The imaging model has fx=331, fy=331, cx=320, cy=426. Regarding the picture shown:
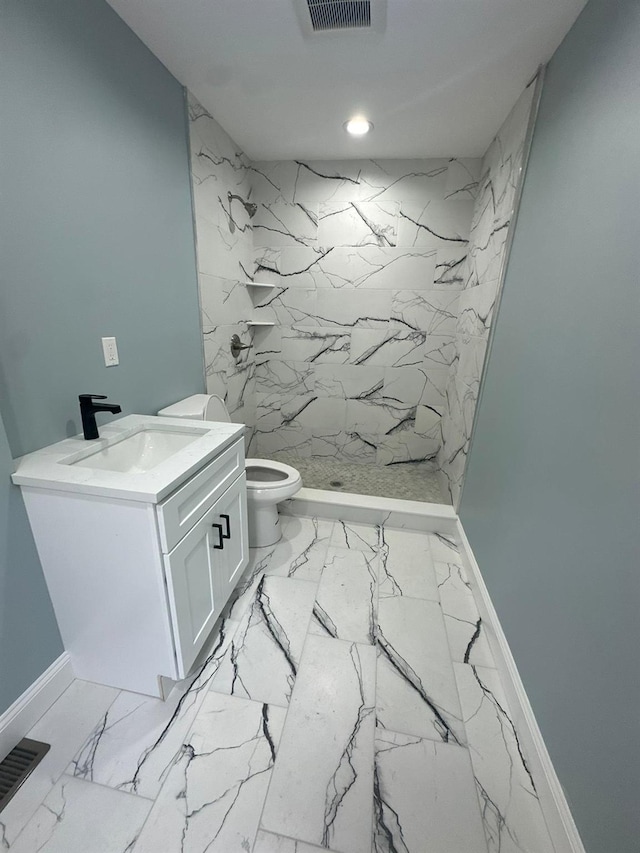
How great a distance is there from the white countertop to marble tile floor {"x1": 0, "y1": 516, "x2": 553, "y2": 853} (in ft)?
2.66

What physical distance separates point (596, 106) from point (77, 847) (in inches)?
99.3

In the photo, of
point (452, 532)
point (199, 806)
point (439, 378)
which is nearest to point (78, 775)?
A: point (199, 806)

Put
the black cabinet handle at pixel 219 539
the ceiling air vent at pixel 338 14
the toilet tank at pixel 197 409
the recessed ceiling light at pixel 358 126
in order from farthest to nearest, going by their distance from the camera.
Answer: the recessed ceiling light at pixel 358 126, the toilet tank at pixel 197 409, the black cabinet handle at pixel 219 539, the ceiling air vent at pixel 338 14

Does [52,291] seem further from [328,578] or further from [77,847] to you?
[328,578]

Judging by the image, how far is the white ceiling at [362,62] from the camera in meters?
1.19

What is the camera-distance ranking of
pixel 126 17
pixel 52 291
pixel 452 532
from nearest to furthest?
pixel 52 291 → pixel 126 17 → pixel 452 532

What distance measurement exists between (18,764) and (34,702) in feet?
0.48

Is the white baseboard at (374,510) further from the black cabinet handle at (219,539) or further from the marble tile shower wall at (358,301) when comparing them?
the black cabinet handle at (219,539)

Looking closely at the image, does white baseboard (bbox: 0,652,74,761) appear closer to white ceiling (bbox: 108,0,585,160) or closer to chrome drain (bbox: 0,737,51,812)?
chrome drain (bbox: 0,737,51,812)

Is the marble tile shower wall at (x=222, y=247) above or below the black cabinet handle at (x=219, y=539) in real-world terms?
above

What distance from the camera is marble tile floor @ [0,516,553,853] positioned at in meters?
0.88

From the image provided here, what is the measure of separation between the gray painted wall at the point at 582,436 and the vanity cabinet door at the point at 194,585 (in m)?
1.14

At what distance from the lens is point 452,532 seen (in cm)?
211

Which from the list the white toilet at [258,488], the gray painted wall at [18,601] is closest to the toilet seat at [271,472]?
the white toilet at [258,488]
